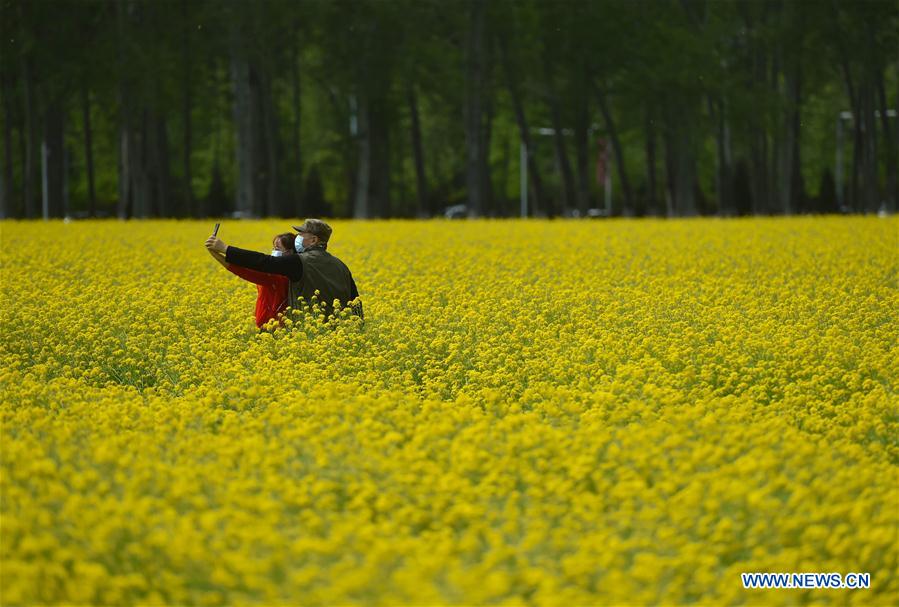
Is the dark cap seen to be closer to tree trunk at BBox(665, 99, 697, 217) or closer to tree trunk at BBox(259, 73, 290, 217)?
tree trunk at BBox(259, 73, 290, 217)

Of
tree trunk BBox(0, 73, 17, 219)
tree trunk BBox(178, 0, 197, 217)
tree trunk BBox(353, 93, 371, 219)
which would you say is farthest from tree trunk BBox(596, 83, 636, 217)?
tree trunk BBox(0, 73, 17, 219)

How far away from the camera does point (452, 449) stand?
24.8 feet

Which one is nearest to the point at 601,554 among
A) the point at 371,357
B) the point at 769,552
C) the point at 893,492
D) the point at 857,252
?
the point at 769,552

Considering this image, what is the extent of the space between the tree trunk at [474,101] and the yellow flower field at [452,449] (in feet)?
103

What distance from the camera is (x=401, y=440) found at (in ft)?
26.7

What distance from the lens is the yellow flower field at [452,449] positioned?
5.93m

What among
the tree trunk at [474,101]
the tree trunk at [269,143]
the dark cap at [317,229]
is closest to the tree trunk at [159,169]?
the tree trunk at [269,143]

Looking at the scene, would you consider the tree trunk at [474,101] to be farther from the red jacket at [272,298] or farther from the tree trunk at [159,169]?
the red jacket at [272,298]

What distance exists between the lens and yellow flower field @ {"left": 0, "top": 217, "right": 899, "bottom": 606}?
5.93 m

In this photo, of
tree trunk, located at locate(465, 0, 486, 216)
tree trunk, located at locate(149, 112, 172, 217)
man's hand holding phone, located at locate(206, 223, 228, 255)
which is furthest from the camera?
tree trunk, located at locate(149, 112, 172, 217)

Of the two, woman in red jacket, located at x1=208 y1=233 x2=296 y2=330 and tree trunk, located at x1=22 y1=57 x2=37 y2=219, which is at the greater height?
tree trunk, located at x1=22 y1=57 x2=37 y2=219

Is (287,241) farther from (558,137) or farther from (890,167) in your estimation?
(890,167)

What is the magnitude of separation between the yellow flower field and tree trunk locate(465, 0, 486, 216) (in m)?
31.4

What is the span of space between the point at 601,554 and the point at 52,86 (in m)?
43.1
